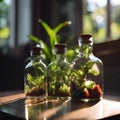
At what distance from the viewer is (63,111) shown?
2.76ft

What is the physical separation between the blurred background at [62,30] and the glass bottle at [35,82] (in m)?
0.68

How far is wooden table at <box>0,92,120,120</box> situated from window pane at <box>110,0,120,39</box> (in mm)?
1122

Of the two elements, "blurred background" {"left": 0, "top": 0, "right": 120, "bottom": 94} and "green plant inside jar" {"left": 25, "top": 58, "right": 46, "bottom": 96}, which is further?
"blurred background" {"left": 0, "top": 0, "right": 120, "bottom": 94}

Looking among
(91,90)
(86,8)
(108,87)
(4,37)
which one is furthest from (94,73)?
(4,37)

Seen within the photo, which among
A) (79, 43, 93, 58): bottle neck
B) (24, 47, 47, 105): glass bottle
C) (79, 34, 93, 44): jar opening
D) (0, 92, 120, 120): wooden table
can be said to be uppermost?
(79, 34, 93, 44): jar opening

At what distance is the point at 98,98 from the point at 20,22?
6.11 feet

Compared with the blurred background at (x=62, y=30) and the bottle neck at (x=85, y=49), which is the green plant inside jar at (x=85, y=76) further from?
the blurred background at (x=62, y=30)

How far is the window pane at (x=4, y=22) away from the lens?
2686 mm

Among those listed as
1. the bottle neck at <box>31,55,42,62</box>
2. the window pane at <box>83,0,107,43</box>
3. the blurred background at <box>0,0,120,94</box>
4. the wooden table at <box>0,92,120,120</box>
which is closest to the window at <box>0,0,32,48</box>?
the blurred background at <box>0,0,120,94</box>

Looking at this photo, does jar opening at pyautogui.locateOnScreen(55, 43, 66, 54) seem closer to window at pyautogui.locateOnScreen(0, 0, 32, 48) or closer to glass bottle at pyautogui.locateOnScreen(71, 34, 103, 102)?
glass bottle at pyautogui.locateOnScreen(71, 34, 103, 102)

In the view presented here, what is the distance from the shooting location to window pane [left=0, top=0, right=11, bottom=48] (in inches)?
106

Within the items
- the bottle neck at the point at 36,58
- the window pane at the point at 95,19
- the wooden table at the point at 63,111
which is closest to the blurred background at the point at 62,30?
the window pane at the point at 95,19

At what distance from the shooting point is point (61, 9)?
2570mm

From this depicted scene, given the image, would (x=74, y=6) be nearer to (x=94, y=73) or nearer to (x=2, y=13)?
(x=2, y=13)
